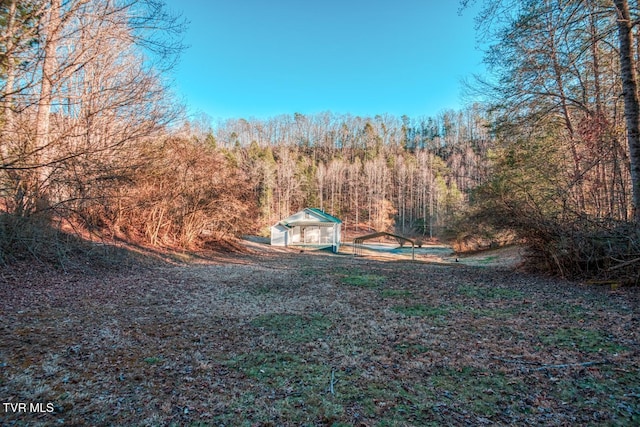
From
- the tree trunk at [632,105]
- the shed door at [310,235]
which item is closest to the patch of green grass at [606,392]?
the tree trunk at [632,105]

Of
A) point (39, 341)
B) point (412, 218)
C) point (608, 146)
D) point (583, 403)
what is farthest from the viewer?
point (412, 218)

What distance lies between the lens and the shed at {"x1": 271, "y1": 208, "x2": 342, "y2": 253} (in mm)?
29375

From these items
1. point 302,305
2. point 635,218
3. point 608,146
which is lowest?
point 302,305

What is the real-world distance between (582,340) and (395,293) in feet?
11.9

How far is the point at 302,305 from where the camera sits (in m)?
6.04

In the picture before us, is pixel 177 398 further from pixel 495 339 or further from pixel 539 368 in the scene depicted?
pixel 495 339

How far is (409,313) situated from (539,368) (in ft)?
7.80

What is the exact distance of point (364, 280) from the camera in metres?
8.88

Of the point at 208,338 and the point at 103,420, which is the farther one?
the point at 208,338

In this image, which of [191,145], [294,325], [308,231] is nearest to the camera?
[294,325]

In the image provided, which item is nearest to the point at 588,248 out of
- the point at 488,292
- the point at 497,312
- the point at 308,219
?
the point at 488,292

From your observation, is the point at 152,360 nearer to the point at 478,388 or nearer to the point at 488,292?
the point at 478,388

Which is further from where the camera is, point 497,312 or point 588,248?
point 588,248

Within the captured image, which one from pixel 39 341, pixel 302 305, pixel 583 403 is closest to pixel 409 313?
pixel 302 305
